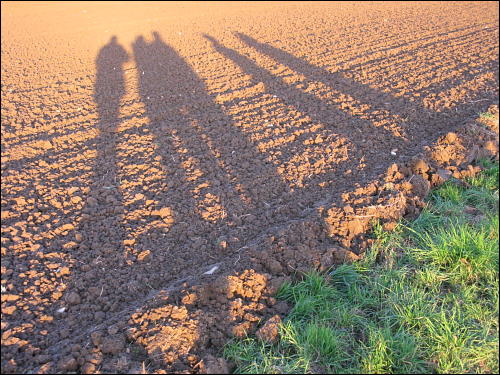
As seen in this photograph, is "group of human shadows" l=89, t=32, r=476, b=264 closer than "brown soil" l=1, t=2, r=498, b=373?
No

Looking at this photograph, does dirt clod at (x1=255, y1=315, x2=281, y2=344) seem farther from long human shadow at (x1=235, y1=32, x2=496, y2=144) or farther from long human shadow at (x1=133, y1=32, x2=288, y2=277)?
long human shadow at (x1=235, y1=32, x2=496, y2=144)

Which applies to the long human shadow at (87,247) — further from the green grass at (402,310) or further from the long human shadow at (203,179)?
the green grass at (402,310)

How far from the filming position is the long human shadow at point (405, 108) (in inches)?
208

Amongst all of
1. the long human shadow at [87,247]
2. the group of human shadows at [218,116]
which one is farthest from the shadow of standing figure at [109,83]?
the long human shadow at [87,247]

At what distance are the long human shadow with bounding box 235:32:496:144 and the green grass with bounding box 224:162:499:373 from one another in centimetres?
173

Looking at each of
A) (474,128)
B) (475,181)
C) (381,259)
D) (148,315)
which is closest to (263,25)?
(474,128)

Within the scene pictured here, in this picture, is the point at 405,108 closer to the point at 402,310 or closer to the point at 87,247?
the point at 402,310

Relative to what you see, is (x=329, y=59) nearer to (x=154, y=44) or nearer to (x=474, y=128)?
(x=474, y=128)

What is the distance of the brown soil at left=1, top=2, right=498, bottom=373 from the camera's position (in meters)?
2.91

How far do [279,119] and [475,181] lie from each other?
92.2 inches

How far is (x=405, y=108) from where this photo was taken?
5.79 meters

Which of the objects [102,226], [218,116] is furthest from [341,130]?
[102,226]

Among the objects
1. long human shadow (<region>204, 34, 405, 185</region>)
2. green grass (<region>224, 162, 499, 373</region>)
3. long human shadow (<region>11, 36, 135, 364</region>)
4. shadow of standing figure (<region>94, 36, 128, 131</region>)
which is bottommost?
green grass (<region>224, 162, 499, 373</region>)

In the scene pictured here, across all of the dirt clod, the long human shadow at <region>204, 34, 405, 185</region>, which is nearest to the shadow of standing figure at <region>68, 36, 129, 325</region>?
the dirt clod
